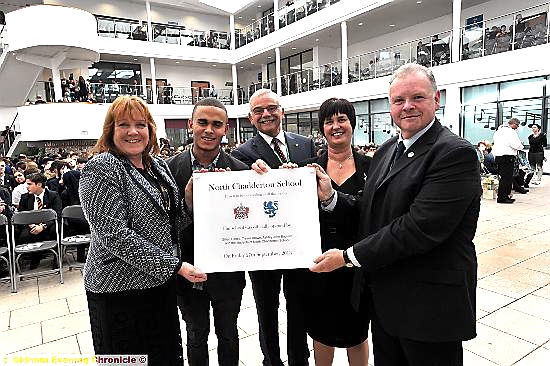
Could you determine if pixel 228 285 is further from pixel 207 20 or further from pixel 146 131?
pixel 207 20

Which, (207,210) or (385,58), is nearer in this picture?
(207,210)

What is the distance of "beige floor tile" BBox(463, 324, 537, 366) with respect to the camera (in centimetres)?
283

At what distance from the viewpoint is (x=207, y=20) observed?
27.0m

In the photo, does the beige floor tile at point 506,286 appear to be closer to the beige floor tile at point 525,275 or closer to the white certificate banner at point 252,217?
the beige floor tile at point 525,275

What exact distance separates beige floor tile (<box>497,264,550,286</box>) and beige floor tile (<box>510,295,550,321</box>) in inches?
19.2

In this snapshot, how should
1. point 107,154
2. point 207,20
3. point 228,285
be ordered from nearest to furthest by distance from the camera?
point 107,154, point 228,285, point 207,20

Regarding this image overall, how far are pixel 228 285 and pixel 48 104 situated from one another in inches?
671

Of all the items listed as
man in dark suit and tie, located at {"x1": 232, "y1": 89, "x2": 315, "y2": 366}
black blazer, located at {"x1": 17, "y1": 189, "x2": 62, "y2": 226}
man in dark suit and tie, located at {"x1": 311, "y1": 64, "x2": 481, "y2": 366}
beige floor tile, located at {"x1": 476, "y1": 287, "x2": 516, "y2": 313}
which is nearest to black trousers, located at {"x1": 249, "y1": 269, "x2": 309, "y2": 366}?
man in dark suit and tie, located at {"x1": 232, "y1": 89, "x2": 315, "y2": 366}

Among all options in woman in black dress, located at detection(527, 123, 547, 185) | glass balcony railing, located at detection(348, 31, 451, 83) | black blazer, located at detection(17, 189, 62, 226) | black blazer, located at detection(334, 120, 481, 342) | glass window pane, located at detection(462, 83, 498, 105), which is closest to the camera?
black blazer, located at detection(334, 120, 481, 342)

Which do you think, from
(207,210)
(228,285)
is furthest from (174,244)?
(228,285)

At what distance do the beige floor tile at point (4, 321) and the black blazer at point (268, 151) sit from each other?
3.07 m

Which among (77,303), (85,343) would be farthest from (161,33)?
(85,343)

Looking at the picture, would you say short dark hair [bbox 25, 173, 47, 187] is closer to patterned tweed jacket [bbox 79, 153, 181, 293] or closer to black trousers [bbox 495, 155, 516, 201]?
patterned tweed jacket [bbox 79, 153, 181, 293]

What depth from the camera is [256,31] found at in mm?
23500
